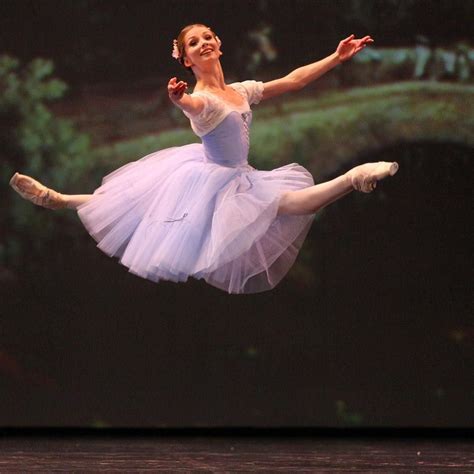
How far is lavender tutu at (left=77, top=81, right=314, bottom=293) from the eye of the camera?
4.29 metres

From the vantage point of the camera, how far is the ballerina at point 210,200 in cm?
428

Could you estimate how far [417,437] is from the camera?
20.3 ft

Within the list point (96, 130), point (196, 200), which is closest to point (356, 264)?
point (96, 130)

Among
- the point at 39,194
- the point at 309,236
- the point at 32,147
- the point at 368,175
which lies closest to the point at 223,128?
the point at 368,175

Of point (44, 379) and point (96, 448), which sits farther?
point (44, 379)

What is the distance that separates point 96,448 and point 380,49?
2.28 metres

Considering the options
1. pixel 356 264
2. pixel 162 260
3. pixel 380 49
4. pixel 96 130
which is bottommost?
pixel 162 260

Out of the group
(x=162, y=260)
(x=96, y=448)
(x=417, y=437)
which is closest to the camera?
(x=162, y=260)

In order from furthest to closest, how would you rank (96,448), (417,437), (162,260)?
(417,437)
(96,448)
(162,260)

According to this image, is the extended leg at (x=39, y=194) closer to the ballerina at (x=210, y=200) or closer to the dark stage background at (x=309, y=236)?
the ballerina at (x=210, y=200)

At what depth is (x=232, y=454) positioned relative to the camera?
18.4 feet

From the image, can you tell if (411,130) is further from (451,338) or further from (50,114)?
(50,114)

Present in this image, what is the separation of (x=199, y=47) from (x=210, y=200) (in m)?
0.53

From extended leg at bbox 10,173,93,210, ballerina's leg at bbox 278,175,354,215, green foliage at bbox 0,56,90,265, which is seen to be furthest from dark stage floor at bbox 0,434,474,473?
ballerina's leg at bbox 278,175,354,215
